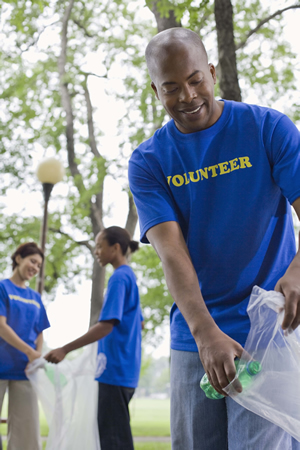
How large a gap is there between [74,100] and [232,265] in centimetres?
1145

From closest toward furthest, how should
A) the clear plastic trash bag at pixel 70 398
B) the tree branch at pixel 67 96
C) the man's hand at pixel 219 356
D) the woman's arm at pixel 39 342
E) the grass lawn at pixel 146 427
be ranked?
the man's hand at pixel 219 356 < the clear plastic trash bag at pixel 70 398 < the woman's arm at pixel 39 342 < the grass lawn at pixel 146 427 < the tree branch at pixel 67 96

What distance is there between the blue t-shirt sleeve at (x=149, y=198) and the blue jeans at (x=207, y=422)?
47 centimetres

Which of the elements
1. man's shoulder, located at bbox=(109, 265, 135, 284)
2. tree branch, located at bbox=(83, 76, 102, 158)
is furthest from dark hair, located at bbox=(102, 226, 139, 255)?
tree branch, located at bbox=(83, 76, 102, 158)

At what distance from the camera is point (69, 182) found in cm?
1380

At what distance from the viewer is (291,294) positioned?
144 centimetres

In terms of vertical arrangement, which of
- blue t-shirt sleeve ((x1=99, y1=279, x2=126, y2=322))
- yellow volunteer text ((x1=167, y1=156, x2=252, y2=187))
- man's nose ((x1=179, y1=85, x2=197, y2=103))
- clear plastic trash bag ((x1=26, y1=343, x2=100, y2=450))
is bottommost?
clear plastic trash bag ((x1=26, y1=343, x2=100, y2=450))

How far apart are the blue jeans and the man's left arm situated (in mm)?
311

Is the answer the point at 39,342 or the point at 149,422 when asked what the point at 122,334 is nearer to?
the point at 39,342

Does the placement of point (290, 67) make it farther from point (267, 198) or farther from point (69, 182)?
point (267, 198)

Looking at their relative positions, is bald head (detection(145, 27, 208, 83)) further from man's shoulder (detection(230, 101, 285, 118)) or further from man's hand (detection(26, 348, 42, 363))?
man's hand (detection(26, 348, 42, 363))

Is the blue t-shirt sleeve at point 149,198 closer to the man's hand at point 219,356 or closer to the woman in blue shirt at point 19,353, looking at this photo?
the man's hand at point 219,356

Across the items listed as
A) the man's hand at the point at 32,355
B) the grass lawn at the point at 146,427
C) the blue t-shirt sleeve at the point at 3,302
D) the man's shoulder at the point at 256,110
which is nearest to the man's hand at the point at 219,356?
the man's shoulder at the point at 256,110

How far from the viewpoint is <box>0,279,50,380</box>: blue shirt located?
443 cm

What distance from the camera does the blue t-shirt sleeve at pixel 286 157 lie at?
62.7 inches
